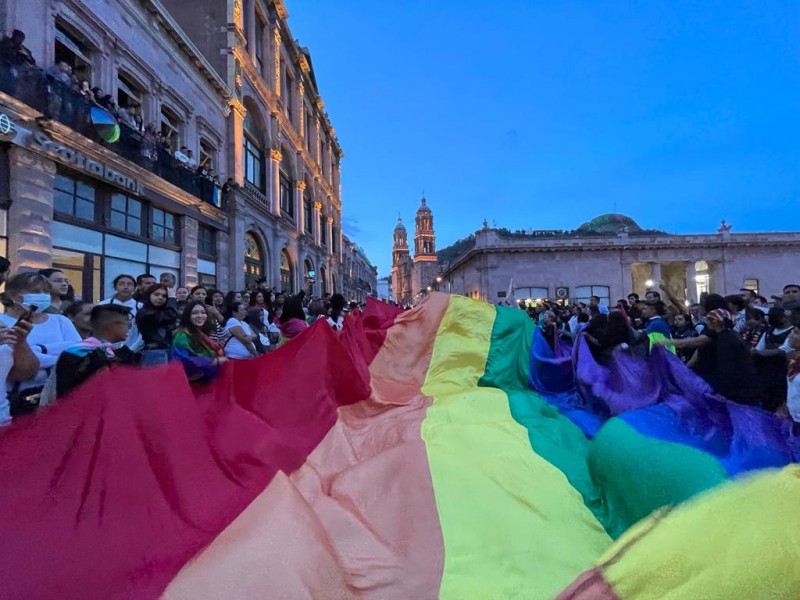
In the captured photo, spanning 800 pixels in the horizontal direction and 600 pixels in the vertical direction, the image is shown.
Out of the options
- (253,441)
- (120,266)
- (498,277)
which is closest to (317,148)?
(498,277)

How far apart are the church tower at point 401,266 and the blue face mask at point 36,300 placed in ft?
343

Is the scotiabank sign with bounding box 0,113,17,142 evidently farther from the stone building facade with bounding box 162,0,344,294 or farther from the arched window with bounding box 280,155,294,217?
Result: the arched window with bounding box 280,155,294,217

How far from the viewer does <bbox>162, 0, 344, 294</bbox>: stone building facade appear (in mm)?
19047

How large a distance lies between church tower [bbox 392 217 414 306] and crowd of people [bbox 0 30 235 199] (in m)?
93.2

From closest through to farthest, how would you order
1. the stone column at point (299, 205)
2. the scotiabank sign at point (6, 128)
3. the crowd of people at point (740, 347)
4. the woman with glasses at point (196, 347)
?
the crowd of people at point (740, 347), the woman with glasses at point (196, 347), the scotiabank sign at point (6, 128), the stone column at point (299, 205)

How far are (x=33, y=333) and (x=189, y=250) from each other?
43.3 ft

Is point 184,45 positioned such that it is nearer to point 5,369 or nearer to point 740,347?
point 5,369

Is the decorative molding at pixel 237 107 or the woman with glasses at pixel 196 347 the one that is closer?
the woman with glasses at pixel 196 347

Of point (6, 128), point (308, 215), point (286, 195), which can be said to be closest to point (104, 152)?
point (6, 128)

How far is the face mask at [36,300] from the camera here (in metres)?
3.08

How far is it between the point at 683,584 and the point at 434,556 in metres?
1.16

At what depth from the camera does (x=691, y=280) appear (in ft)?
121

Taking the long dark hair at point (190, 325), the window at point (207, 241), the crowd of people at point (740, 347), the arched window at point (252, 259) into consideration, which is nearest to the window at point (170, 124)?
the window at point (207, 241)

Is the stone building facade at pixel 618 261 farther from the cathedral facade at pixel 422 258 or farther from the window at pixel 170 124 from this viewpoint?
the cathedral facade at pixel 422 258
